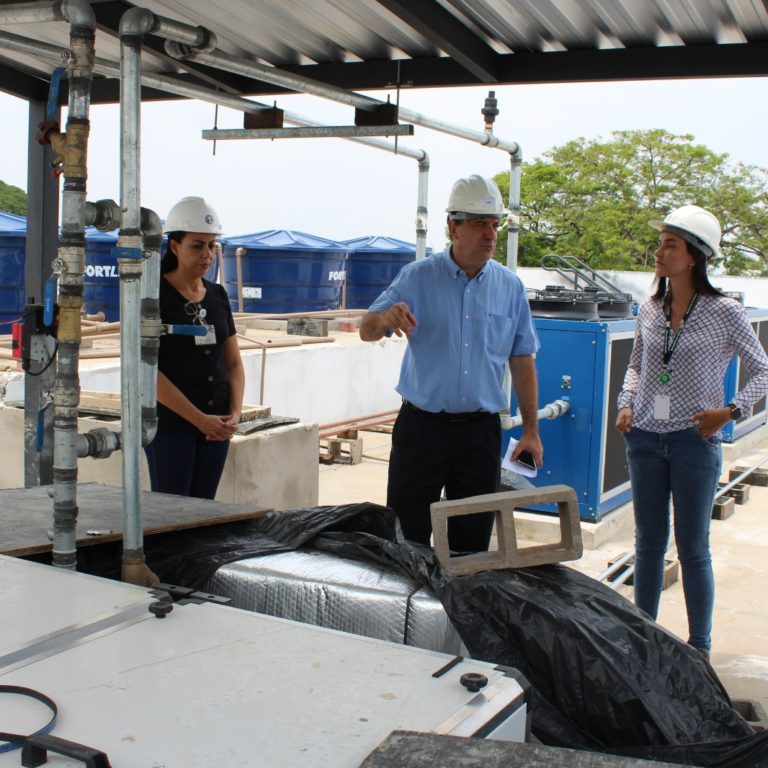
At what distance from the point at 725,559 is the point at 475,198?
3.35 meters

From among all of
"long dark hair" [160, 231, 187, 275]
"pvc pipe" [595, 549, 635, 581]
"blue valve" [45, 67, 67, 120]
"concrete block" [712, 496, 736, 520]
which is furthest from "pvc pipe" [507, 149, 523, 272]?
"blue valve" [45, 67, 67, 120]

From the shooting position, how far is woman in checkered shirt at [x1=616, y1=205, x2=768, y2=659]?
3.58 metres

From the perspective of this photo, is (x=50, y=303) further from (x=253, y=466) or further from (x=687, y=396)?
(x=253, y=466)

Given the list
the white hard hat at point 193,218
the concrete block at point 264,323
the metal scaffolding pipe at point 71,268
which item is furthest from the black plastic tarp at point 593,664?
the concrete block at point 264,323

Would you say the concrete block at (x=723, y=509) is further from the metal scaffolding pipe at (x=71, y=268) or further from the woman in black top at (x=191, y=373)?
the metal scaffolding pipe at (x=71, y=268)

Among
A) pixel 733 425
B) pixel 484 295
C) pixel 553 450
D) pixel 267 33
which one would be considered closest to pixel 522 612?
pixel 484 295

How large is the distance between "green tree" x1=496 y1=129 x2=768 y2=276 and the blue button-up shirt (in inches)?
1084

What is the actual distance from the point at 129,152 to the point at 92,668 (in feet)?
3.91

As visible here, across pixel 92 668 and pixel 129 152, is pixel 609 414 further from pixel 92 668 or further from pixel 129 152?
pixel 92 668

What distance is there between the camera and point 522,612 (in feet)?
7.18

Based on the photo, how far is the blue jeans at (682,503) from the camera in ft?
11.7

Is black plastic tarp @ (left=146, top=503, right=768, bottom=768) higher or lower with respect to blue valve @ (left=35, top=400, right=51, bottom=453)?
lower

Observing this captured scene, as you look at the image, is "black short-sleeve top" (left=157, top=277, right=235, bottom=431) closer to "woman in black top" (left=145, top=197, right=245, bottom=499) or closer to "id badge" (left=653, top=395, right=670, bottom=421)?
"woman in black top" (left=145, top=197, right=245, bottom=499)

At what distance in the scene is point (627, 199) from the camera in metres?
33.4
